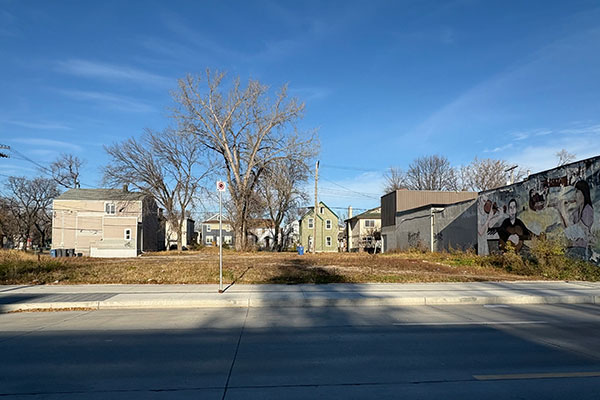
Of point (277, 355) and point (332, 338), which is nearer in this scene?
point (277, 355)

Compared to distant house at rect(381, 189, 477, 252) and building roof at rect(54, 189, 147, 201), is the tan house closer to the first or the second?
building roof at rect(54, 189, 147, 201)

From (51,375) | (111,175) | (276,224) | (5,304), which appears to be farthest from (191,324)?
(276,224)

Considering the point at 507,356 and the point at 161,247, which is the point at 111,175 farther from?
the point at 507,356

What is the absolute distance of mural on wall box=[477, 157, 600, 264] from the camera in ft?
59.5

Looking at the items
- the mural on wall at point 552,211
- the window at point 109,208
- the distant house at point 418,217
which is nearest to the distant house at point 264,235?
the window at point 109,208

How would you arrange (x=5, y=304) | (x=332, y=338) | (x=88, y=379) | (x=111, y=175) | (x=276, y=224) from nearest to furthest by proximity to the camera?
1. (x=88, y=379)
2. (x=332, y=338)
3. (x=5, y=304)
4. (x=111, y=175)
5. (x=276, y=224)

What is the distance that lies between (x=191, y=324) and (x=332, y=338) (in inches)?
119

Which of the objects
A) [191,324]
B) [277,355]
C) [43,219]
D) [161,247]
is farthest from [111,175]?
[277,355]

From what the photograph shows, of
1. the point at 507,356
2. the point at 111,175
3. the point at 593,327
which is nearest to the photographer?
the point at 507,356

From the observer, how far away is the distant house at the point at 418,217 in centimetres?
3369

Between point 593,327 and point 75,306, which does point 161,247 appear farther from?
point 593,327

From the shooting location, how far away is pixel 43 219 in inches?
2768

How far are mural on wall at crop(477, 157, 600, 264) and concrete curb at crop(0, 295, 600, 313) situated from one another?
23.6ft

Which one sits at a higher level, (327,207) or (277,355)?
(327,207)
